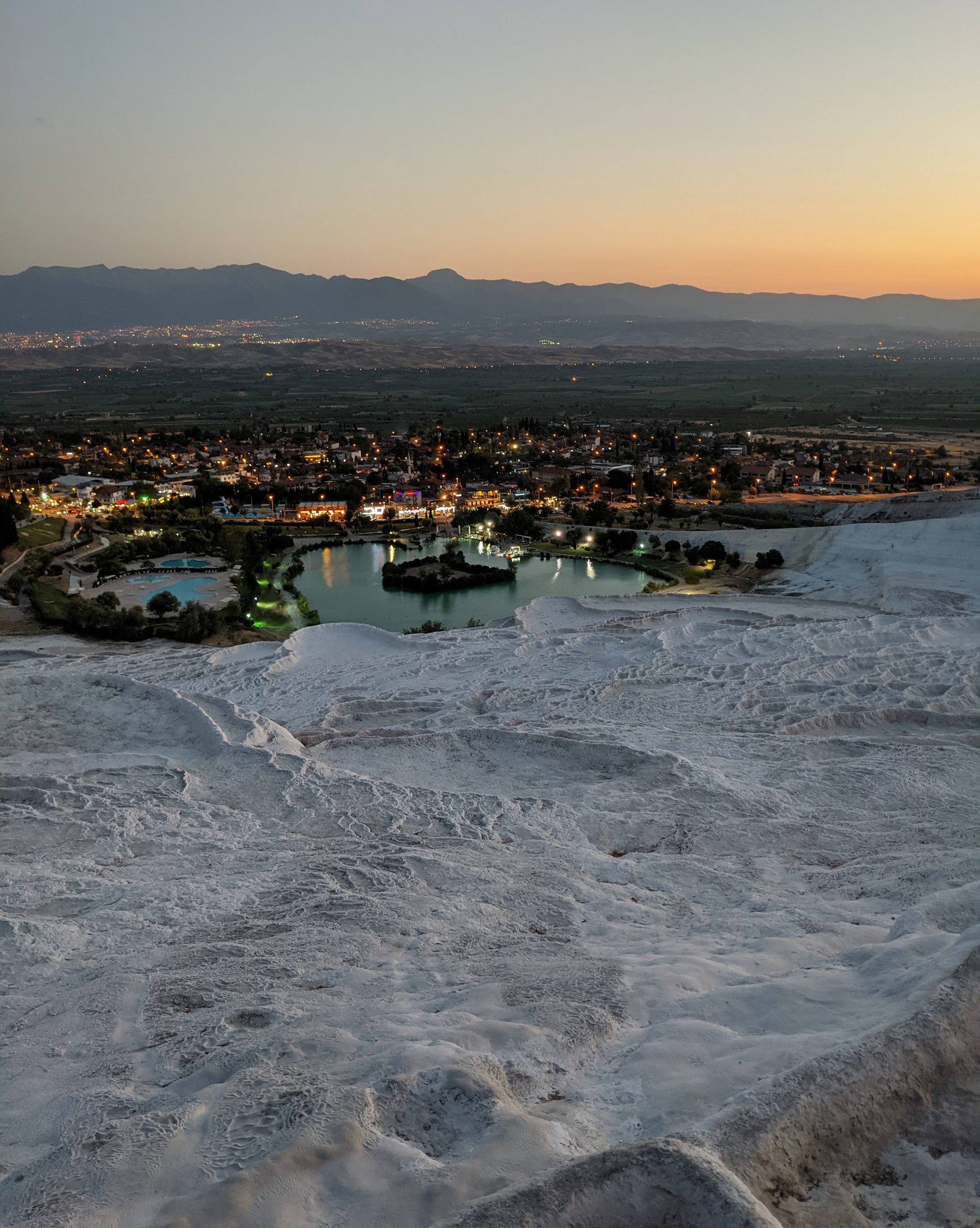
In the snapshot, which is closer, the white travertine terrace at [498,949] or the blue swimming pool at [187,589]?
the white travertine terrace at [498,949]

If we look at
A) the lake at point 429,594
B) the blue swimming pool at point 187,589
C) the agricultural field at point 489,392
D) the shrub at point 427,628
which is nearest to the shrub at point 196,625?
the lake at point 429,594

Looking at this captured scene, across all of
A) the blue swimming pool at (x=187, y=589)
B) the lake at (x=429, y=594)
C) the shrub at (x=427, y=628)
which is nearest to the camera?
the shrub at (x=427, y=628)

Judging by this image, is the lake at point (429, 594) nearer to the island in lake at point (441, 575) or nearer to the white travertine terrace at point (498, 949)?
the island in lake at point (441, 575)

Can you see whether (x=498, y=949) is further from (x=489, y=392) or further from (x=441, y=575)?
(x=489, y=392)

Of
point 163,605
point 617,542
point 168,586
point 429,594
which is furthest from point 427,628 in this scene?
point 617,542

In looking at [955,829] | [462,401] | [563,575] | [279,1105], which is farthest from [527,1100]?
[462,401]

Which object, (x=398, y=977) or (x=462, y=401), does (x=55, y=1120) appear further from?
(x=462, y=401)
